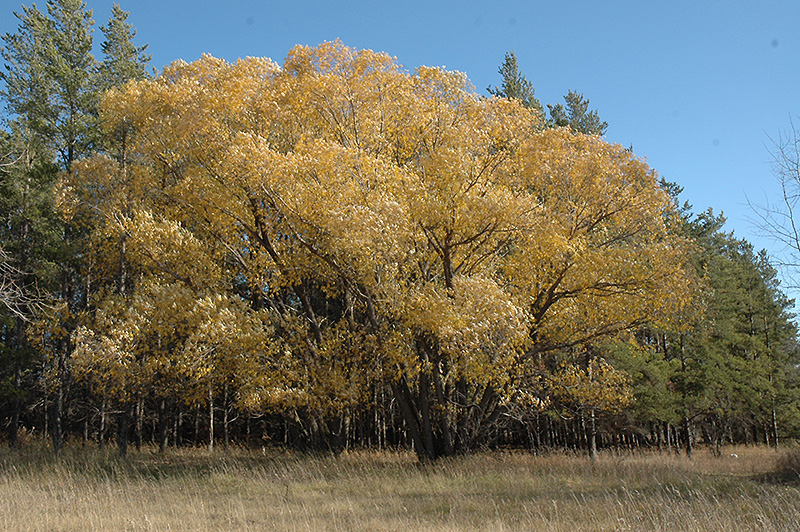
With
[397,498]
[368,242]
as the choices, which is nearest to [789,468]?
[397,498]

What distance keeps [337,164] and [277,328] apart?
5.19 m

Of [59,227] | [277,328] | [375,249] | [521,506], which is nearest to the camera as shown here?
[521,506]

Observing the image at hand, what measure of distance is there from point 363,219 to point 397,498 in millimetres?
4386

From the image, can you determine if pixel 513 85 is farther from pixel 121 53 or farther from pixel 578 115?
pixel 121 53

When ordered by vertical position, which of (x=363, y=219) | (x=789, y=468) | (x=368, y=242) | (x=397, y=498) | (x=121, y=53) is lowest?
(x=789, y=468)

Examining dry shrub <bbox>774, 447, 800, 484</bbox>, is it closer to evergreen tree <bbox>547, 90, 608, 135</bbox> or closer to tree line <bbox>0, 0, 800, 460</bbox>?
tree line <bbox>0, 0, 800, 460</bbox>

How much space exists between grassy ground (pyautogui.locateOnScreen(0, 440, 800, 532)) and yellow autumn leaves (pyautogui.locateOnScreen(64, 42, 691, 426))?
1.78 metres

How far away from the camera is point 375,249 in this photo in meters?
9.87

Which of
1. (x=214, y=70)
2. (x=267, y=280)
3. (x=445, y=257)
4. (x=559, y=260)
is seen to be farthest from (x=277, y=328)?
(x=559, y=260)

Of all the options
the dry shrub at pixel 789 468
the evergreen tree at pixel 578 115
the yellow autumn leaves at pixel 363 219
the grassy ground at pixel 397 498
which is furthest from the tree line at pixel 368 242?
the evergreen tree at pixel 578 115

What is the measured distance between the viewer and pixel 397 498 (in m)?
8.68

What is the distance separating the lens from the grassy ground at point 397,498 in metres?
6.48

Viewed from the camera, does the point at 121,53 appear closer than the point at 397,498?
No

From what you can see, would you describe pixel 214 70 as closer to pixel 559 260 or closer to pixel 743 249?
pixel 559 260
